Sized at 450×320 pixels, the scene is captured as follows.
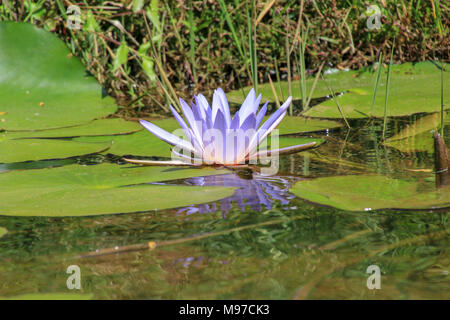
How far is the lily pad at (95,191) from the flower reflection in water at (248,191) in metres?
0.02

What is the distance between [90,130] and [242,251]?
121cm

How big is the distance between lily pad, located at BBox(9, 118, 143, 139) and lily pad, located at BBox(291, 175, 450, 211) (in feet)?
3.03

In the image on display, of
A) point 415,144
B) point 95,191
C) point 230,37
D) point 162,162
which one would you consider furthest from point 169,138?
point 230,37

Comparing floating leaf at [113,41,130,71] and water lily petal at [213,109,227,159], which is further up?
floating leaf at [113,41,130,71]

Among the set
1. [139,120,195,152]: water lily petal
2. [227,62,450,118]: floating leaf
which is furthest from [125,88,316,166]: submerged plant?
[227,62,450,118]: floating leaf

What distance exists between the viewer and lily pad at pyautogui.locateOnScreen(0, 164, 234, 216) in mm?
1145

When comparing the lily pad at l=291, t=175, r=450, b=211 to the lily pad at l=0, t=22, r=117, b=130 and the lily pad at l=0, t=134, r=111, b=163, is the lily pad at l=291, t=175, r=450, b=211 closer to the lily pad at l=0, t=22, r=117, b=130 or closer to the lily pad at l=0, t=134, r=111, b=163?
the lily pad at l=0, t=134, r=111, b=163

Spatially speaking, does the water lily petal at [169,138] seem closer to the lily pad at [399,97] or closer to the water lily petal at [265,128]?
the water lily petal at [265,128]

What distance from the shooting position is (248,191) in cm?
127

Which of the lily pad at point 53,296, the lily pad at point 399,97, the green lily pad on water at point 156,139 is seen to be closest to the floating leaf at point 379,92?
the lily pad at point 399,97

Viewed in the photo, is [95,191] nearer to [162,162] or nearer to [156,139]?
[162,162]

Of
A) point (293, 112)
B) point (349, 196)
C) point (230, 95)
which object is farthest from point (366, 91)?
point (349, 196)
